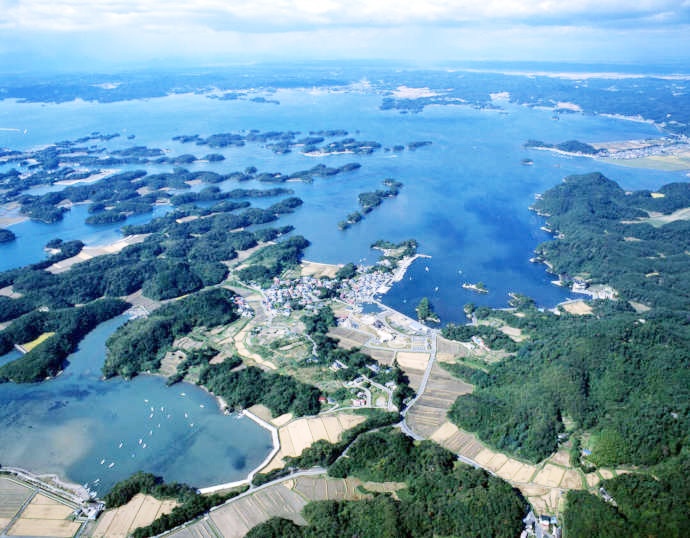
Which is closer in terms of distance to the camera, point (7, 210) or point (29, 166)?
point (7, 210)

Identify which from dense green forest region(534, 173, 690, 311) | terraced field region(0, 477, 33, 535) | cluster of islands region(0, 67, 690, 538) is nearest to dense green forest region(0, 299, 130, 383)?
cluster of islands region(0, 67, 690, 538)

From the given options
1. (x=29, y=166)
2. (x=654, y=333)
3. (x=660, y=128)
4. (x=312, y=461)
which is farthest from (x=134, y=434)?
(x=660, y=128)

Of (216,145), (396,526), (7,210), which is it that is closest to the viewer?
(396,526)

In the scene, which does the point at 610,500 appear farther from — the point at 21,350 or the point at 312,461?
the point at 21,350

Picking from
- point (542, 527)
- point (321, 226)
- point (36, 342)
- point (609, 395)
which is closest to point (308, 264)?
point (321, 226)

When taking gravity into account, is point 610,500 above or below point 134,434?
above

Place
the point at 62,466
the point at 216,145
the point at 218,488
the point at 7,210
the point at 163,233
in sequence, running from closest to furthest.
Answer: the point at 218,488, the point at 62,466, the point at 163,233, the point at 7,210, the point at 216,145

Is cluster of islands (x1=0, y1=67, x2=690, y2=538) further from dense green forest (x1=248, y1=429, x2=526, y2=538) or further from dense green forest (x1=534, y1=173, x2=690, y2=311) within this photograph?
dense green forest (x1=534, y1=173, x2=690, y2=311)

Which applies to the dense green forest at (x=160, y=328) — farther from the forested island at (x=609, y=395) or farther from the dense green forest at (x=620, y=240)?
the dense green forest at (x=620, y=240)
